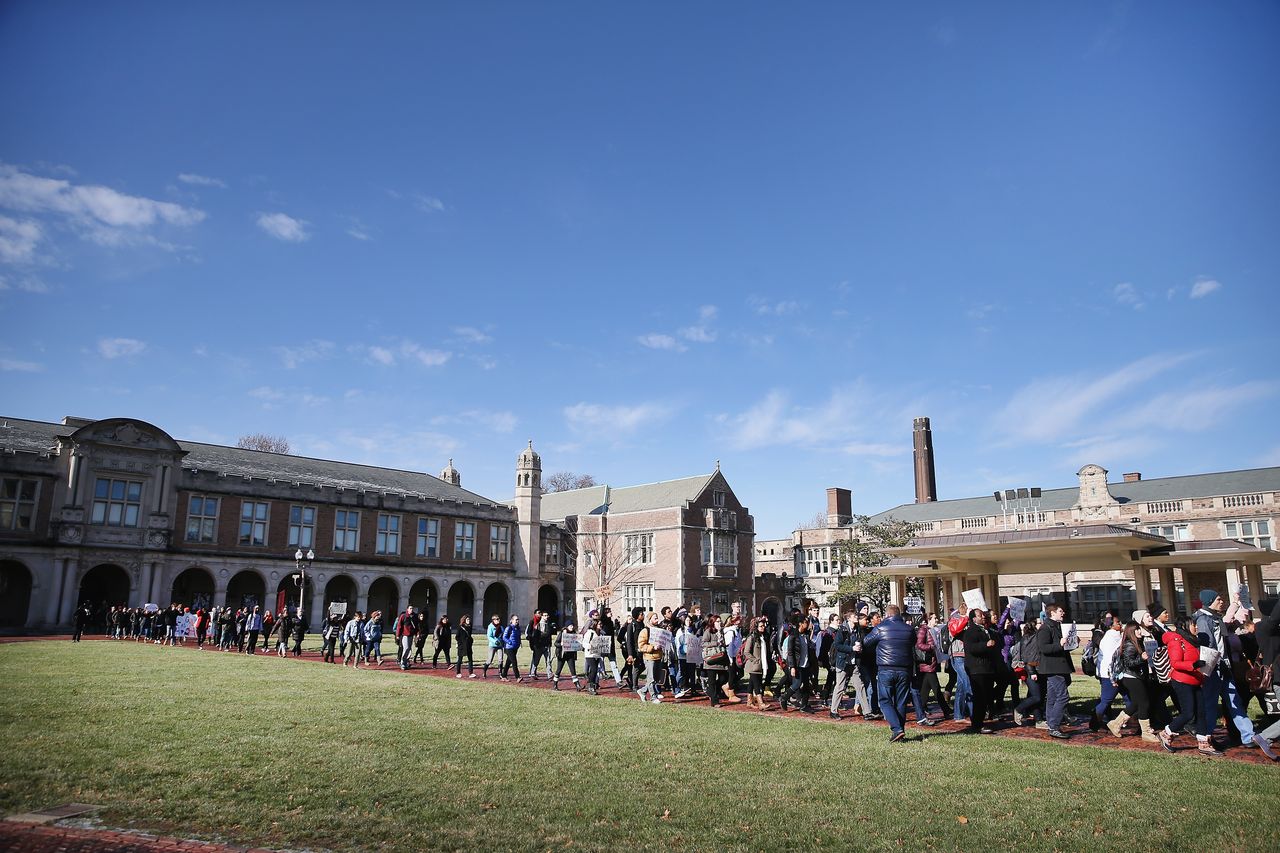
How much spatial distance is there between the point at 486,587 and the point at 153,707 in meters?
40.2

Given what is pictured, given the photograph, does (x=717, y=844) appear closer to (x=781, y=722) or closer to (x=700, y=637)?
(x=781, y=722)

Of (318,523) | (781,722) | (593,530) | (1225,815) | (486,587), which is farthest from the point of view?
(593,530)

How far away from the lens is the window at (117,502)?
1515 inches

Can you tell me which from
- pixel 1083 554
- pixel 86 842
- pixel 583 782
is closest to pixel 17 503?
pixel 86 842

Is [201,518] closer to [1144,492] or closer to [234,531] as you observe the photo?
[234,531]

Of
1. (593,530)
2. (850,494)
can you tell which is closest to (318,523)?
(593,530)

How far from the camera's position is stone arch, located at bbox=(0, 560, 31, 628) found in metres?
37.1

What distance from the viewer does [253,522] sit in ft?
142

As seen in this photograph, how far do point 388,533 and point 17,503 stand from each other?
17.8 metres

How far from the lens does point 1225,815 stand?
7516mm

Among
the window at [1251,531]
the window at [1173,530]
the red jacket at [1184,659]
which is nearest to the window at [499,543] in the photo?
the window at [1173,530]

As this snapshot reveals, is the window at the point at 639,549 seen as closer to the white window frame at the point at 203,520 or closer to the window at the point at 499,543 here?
the window at the point at 499,543

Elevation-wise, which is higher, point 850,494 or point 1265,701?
point 850,494

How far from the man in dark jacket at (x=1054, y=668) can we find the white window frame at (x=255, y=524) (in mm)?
40622
